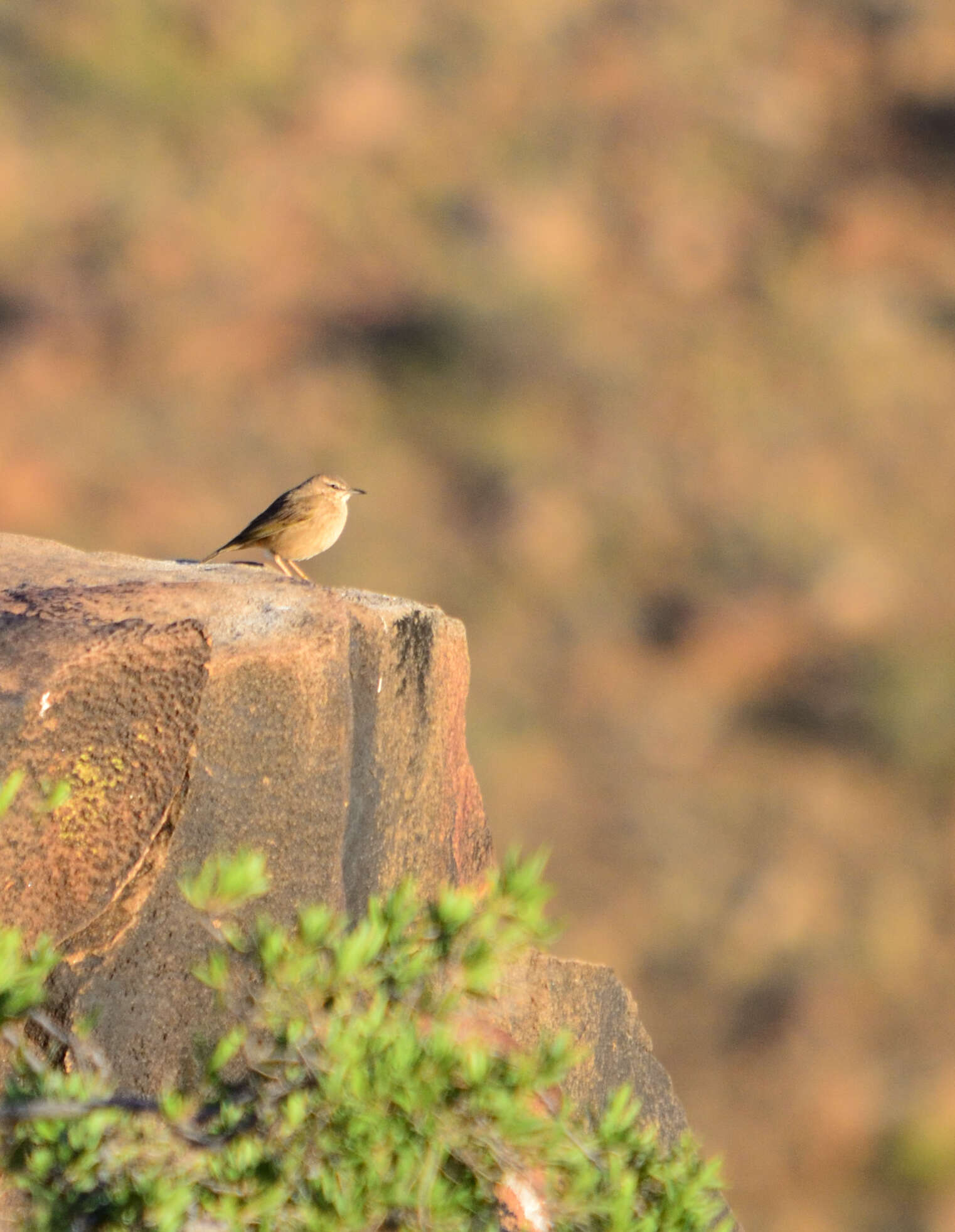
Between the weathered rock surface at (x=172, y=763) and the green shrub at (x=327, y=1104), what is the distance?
113cm

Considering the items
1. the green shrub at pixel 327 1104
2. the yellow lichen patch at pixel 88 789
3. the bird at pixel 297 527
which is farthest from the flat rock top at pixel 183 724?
the bird at pixel 297 527

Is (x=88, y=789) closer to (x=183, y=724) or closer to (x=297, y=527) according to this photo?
(x=183, y=724)

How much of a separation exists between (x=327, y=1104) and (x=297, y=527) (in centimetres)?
479

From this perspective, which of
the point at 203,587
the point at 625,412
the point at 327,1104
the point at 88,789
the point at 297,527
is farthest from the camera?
the point at 625,412

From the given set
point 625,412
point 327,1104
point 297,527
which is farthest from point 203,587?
point 625,412

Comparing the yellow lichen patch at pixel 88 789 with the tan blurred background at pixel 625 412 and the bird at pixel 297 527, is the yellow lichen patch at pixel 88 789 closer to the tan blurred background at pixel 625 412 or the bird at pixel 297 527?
the bird at pixel 297 527

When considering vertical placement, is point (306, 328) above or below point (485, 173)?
below

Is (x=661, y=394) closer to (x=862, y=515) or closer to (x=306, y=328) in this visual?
(x=862, y=515)

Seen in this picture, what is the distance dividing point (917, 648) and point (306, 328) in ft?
45.6

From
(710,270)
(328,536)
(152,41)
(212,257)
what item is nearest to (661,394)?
(710,270)

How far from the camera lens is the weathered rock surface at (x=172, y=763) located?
4812 mm

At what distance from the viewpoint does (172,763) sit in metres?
4.95

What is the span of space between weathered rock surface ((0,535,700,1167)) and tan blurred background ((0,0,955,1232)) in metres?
20.5

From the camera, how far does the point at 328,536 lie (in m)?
8.08
